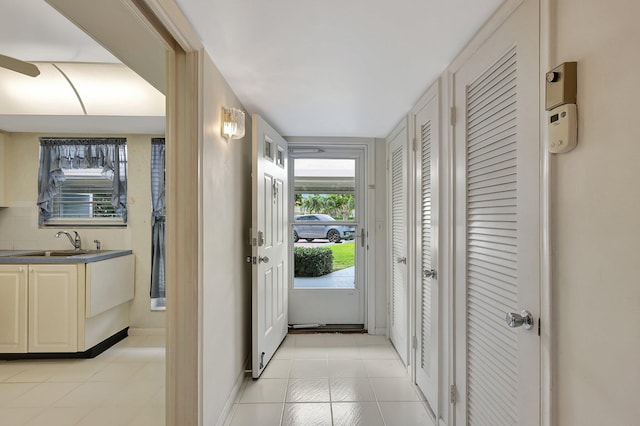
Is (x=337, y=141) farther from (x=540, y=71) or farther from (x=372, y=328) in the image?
(x=540, y=71)

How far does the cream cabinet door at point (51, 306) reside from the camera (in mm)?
2645

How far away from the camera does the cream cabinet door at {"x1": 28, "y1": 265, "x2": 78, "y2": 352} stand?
2.64 m

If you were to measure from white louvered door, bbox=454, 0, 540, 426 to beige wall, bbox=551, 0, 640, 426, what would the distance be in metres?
0.09

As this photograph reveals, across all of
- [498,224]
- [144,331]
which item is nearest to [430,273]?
[498,224]

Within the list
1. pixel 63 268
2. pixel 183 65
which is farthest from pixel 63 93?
pixel 183 65

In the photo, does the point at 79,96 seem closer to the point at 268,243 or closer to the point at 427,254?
the point at 268,243

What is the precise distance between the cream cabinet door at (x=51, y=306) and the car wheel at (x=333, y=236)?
240 cm

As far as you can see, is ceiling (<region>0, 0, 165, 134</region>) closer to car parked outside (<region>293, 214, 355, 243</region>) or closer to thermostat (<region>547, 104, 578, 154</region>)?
car parked outside (<region>293, 214, 355, 243</region>)

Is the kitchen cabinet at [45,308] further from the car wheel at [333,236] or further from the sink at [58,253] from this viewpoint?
the car wheel at [333,236]

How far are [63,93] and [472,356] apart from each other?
11.4ft

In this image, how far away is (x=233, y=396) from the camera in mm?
2113

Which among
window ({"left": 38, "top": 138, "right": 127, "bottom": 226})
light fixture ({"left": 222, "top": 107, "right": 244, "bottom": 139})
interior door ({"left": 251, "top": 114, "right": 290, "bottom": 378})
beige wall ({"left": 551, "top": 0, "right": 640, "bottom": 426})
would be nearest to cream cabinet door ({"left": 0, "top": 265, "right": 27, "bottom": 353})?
window ({"left": 38, "top": 138, "right": 127, "bottom": 226})

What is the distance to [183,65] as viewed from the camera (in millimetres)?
1537

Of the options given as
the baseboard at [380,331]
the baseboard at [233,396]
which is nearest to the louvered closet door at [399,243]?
the baseboard at [380,331]
